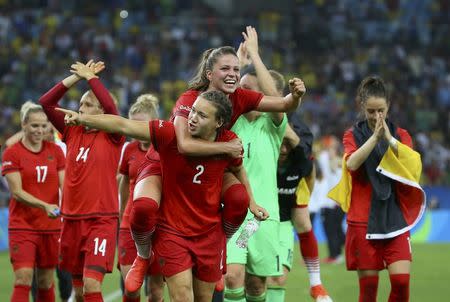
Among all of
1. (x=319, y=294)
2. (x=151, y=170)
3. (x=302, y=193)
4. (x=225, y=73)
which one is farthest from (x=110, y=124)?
(x=319, y=294)

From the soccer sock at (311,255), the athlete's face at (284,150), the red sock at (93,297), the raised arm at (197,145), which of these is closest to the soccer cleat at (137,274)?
the raised arm at (197,145)

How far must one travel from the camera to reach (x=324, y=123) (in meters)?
26.3

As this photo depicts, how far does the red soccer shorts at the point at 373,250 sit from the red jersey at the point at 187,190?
6.20 ft

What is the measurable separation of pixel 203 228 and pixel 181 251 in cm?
25

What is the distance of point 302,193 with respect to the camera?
9500 mm

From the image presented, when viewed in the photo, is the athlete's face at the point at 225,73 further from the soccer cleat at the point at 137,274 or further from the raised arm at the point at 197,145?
the soccer cleat at the point at 137,274

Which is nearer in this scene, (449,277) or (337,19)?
(449,277)

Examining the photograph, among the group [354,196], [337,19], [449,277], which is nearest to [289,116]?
[354,196]

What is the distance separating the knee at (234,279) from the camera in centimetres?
799

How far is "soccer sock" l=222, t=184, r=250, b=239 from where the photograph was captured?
7008 millimetres

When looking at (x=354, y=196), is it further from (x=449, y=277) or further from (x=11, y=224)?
(x=449, y=277)

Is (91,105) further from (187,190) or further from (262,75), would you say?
(187,190)

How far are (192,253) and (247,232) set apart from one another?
1.29m


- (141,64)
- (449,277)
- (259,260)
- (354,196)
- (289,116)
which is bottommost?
(449,277)
